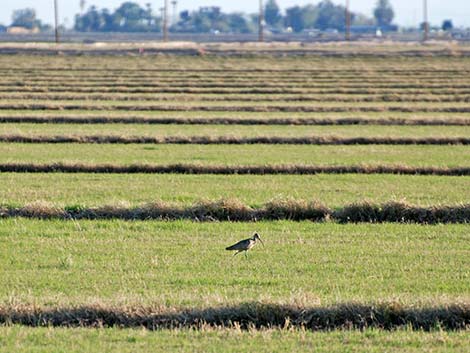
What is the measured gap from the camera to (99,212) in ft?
55.8

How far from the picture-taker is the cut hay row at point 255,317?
10.1 m

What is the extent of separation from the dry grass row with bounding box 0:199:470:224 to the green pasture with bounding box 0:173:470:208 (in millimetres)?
580

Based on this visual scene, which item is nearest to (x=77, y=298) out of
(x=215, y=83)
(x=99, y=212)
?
(x=99, y=212)

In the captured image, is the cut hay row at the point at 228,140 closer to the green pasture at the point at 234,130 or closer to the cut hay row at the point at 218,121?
the green pasture at the point at 234,130

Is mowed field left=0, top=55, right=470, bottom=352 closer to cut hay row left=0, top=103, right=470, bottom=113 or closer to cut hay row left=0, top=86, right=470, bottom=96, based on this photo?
cut hay row left=0, top=103, right=470, bottom=113

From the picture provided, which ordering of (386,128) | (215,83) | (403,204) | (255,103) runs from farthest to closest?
(215,83) < (255,103) < (386,128) < (403,204)

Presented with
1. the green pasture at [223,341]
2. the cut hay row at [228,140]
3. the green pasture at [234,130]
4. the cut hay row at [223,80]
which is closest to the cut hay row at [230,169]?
the cut hay row at [228,140]

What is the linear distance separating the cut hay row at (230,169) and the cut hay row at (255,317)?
41.8 ft

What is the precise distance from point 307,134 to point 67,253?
17.3 meters

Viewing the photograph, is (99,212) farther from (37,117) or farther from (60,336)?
(37,117)

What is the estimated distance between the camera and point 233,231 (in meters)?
15.7

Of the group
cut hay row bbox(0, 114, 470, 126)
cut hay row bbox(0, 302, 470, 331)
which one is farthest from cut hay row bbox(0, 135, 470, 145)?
cut hay row bbox(0, 302, 470, 331)

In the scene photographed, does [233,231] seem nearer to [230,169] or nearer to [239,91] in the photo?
[230,169]

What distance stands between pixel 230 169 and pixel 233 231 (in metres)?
7.52
